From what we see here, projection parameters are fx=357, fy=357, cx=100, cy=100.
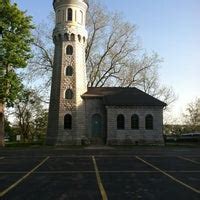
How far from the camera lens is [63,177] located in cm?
1469

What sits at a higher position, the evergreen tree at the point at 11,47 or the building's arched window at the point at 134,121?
the evergreen tree at the point at 11,47

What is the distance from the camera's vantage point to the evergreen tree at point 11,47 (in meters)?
40.2

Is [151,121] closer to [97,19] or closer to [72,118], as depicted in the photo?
[72,118]

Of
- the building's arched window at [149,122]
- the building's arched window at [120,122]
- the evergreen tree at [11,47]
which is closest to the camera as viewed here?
the evergreen tree at [11,47]

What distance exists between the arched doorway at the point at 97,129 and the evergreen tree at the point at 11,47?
10.7m

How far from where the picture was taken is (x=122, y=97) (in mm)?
46781

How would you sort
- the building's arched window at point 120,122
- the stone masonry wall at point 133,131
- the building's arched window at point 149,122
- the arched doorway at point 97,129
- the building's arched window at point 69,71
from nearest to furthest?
1. the stone masonry wall at point 133,131
2. the building's arched window at point 120,122
3. the building's arched window at point 149,122
4. the arched doorway at point 97,129
5. the building's arched window at point 69,71

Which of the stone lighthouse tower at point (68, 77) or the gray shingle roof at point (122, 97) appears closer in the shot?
the stone lighthouse tower at point (68, 77)

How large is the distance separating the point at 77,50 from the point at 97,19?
13.9m

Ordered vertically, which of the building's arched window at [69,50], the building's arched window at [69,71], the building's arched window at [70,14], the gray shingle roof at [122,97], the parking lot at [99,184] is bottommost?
the parking lot at [99,184]

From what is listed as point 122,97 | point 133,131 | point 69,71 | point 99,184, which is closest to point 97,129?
point 133,131

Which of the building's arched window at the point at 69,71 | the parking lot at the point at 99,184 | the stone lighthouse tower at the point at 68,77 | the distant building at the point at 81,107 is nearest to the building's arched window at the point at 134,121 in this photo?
the distant building at the point at 81,107

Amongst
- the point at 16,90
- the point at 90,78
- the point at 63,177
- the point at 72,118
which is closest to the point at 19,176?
the point at 63,177

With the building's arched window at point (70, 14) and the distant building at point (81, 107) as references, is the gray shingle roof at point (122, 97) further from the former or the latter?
the building's arched window at point (70, 14)
